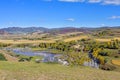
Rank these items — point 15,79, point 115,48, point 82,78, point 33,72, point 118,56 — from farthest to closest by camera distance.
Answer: point 115,48
point 118,56
point 33,72
point 82,78
point 15,79

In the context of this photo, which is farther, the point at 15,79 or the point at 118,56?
the point at 118,56

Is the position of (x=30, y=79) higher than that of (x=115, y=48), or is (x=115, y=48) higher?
(x=30, y=79)

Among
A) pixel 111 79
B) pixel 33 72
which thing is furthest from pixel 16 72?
pixel 111 79

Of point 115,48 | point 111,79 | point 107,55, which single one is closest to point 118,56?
point 107,55

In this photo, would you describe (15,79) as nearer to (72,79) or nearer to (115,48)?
(72,79)

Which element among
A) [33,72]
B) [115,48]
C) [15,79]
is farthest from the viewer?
[115,48]

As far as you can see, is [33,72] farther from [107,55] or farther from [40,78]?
[107,55]

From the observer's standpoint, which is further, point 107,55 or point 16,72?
point 107,55

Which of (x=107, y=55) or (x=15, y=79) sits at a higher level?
(x=15, y=79)

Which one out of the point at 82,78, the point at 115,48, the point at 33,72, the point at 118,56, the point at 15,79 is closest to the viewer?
the point at 15,79
